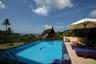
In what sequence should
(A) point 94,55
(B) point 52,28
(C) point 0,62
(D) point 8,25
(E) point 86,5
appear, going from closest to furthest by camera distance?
(C) point 0,62
(A) point 94,55
(E) point 86,5
(B) point 52,28
(D) point 8,25

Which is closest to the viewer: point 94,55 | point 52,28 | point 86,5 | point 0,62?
point 0,62

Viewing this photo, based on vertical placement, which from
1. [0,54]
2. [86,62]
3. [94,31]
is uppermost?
[94,31]

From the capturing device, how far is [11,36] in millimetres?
17656

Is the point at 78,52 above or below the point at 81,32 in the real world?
below

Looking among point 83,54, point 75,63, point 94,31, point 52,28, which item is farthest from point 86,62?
point 52,28

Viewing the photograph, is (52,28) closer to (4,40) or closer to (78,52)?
(4,40)

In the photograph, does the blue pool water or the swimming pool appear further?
the blue pool water

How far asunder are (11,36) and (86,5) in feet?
34.7

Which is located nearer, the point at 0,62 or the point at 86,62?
the point at 0,62

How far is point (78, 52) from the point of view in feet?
26.7

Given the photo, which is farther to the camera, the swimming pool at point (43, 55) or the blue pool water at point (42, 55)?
the blue pool water at point (42, 55)

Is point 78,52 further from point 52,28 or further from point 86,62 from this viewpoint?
point 52,28

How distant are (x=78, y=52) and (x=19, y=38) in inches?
475

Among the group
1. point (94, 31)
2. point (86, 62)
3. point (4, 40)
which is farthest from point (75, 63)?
point (4, 40)
